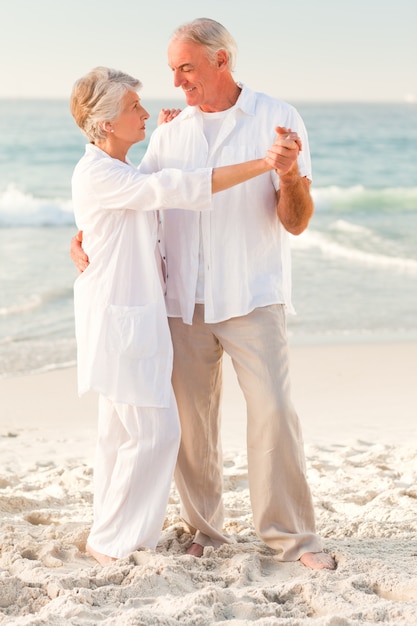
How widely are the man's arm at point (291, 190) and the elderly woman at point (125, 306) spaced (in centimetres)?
27

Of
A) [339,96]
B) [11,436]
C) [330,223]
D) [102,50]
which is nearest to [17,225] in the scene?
[330,223]

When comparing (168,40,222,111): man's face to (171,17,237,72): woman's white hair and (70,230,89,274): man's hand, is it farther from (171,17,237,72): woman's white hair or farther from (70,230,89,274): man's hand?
(70,230,89,274): man's hand

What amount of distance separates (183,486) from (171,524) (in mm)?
406

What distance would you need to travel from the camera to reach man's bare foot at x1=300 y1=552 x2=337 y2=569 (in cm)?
377

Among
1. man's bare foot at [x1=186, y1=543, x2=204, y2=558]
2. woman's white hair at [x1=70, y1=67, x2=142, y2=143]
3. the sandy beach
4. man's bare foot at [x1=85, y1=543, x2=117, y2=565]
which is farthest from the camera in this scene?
man's bare foot at [x1=186, y1=543, x2=204, y2=558]

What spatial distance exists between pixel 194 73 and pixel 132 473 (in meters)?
1.50

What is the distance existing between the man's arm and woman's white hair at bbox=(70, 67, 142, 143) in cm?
62

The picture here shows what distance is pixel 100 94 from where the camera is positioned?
12.2 ft

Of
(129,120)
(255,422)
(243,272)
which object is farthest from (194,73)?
(255,422)

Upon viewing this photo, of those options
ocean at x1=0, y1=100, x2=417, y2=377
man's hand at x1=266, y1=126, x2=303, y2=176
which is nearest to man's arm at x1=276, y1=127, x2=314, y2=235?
man's hand at x1=266, y1=126, x2=303, y2=176

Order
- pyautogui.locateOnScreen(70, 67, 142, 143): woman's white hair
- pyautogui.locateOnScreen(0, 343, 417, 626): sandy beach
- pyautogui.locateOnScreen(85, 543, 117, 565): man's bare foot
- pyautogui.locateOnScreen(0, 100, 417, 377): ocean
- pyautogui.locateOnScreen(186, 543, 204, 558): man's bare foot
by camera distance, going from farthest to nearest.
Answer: pyautogui.locateOnScreen(0, 100, 417, 377): ocean → pyautogui.locateOnScreen(186, 543, 204, 558): man's bare foot → pyautogui.locateOnScreen(85, 543, 117, 565): man's bare foot → pyautogui.locateOnScreen(70, 67, 142, 143): woman's white hair → pyautogui.locateOnScreen(0, 343, 417, 626): sandy beach

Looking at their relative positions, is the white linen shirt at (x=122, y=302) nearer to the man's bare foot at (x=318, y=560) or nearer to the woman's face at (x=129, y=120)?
the woman's face at (x=129, y=120)

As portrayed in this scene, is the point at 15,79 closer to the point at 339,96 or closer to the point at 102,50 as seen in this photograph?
the point at 102,50

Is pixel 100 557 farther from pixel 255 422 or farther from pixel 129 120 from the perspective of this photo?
pixel 129 120
